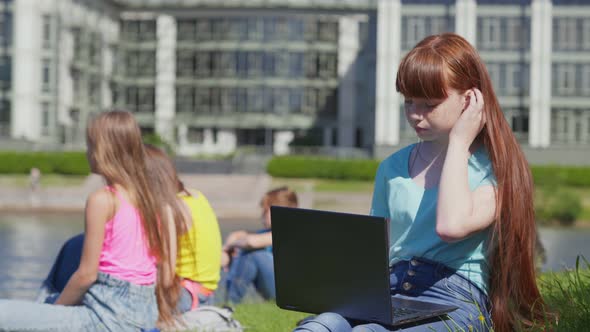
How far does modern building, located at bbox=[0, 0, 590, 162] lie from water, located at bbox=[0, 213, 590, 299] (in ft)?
69.9

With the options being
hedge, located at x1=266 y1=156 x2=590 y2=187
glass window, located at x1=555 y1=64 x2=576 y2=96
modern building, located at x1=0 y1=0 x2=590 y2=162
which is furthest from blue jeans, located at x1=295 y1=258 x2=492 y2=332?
glass window, located at x1=555 y1=64 x2=576 y2=96

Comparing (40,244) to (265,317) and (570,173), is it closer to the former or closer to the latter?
(265,317)

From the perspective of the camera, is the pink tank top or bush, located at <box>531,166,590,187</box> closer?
the pink tank top

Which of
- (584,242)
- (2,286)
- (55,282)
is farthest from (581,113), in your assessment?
(55,282)

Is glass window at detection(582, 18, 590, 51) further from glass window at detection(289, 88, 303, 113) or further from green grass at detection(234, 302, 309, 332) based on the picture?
green grass at detection(234, 302, 309, 332)


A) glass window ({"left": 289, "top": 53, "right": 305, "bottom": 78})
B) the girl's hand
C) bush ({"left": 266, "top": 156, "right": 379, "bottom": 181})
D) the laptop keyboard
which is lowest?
bush ({"left": 266, "top": 156, "right": 379, "bottom": 181})

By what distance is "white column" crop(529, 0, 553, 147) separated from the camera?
49750 millimetres

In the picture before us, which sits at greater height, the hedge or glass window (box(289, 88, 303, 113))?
glass window (box(289, 88, 303, 113))

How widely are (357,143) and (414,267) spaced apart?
200 feet

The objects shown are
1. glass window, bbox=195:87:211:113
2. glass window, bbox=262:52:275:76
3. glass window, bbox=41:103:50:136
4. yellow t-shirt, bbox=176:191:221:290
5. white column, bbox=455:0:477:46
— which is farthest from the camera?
glass window, bbox=195:87:211:113

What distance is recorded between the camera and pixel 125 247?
4617mm

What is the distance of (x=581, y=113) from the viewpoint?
50219 millimetres

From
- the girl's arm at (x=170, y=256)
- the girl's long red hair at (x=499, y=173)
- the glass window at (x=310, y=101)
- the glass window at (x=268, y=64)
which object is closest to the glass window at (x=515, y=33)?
the glass window at (x=310, y=101)

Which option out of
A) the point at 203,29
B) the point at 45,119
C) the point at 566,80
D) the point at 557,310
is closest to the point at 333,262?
the point at 557,310
